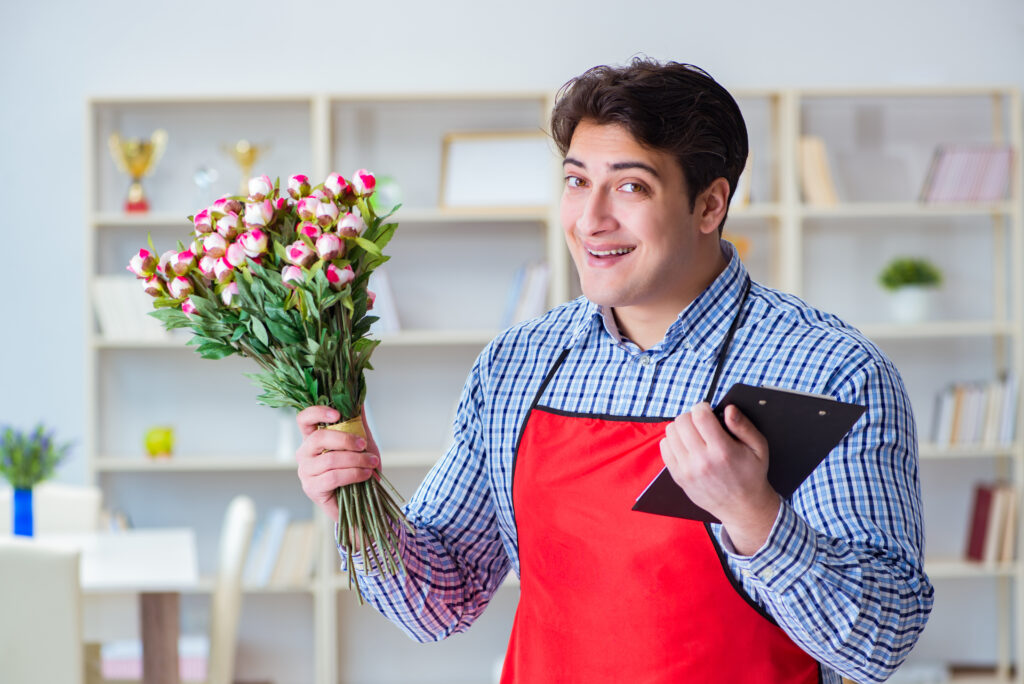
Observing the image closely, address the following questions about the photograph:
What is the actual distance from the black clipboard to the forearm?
0.14 feet

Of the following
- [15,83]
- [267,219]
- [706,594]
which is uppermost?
[15,83]

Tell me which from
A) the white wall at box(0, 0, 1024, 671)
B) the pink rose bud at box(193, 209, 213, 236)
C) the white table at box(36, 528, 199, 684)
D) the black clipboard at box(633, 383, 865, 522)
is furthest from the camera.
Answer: the white wall at box(0, 0, 1024, 671)

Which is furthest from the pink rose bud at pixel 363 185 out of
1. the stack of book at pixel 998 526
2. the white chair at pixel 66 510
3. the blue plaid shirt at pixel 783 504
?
the stack of book at pixel 998 526

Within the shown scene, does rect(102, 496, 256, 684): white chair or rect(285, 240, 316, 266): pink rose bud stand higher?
rect(285, 240, 316, 266): pink rose bud

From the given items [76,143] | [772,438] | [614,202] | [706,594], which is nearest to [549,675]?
[706,594]

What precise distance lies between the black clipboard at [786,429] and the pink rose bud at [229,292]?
1.63 ft

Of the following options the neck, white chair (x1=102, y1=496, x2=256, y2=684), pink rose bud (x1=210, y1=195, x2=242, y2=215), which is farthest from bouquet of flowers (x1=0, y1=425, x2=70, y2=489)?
the neck

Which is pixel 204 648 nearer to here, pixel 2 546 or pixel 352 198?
pixel 2 546

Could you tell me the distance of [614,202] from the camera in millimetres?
1279

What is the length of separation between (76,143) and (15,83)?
30 centimetres

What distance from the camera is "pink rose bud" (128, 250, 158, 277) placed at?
1216mm

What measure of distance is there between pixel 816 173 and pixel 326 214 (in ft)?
9.70

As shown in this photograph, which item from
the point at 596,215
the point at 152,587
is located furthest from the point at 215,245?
the point at 152,587

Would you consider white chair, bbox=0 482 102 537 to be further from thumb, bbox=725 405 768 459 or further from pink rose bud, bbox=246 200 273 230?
thumb, bbox=725 405 768 459
